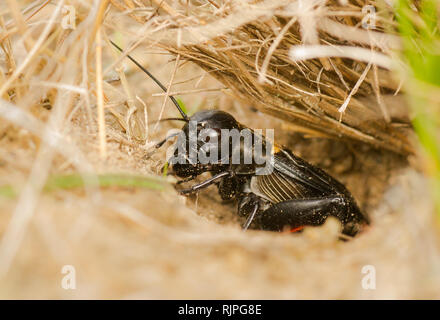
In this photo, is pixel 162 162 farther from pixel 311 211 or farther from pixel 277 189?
pixel 311 211

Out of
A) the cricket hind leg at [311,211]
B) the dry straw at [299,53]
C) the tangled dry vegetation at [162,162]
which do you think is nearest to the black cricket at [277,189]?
the cricket hind leg at [311,211]

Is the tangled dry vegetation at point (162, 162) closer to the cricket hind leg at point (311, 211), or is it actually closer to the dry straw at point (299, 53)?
the dry straw at point (299, 53)

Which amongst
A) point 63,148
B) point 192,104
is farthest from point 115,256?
point 192,104

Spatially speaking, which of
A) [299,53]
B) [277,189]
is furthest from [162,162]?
[299,53]

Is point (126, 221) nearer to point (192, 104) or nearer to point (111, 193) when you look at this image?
point (111, 193)

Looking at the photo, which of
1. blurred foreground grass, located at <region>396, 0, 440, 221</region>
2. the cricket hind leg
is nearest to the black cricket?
the cricket hind leg
